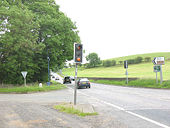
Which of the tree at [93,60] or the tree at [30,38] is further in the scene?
the tree at [93,60]

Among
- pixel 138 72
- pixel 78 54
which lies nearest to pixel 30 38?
pixel 78 54

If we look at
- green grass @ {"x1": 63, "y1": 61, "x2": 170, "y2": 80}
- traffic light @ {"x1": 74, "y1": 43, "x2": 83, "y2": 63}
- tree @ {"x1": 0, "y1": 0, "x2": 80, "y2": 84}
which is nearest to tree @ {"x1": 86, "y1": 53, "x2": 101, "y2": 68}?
green grass @ {"x1": 63, "y1": 61, "x2": 170, "y2": 80}

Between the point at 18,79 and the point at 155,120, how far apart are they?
21.3 meters

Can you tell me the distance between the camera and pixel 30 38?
22719mm

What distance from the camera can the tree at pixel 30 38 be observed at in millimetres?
21744

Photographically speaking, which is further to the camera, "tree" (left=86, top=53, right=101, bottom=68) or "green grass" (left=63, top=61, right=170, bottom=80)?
"tree" (left=86, top=53, right=101, bottom=68)

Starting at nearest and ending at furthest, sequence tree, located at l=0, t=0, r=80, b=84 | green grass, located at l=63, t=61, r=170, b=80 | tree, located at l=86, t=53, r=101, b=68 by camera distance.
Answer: tree, located at l=0, t=0, r=80, b=84 < green grass, located at l=63, t=61, r=170, b=80 < tree, located at l=86, t=53, r=101, b=68

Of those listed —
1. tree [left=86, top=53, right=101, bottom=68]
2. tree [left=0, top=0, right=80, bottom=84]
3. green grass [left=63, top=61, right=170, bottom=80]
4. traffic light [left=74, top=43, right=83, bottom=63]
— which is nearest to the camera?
traffic light [left=74, top=43, right=83, bottom=63]

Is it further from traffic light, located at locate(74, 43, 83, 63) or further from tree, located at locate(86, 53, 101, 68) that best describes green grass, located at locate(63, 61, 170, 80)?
tree, located at locate(86, 53, 101, 68)

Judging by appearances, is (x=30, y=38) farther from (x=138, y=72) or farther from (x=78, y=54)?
(x=138, y=72)

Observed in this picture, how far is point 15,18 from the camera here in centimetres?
2186

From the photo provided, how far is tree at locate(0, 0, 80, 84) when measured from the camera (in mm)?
21744

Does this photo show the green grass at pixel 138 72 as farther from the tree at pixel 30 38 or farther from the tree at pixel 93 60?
the tree at pixel 93 60

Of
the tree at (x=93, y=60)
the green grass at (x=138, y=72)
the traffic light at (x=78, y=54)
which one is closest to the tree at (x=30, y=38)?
the traffic light at (x=78, y=54)
